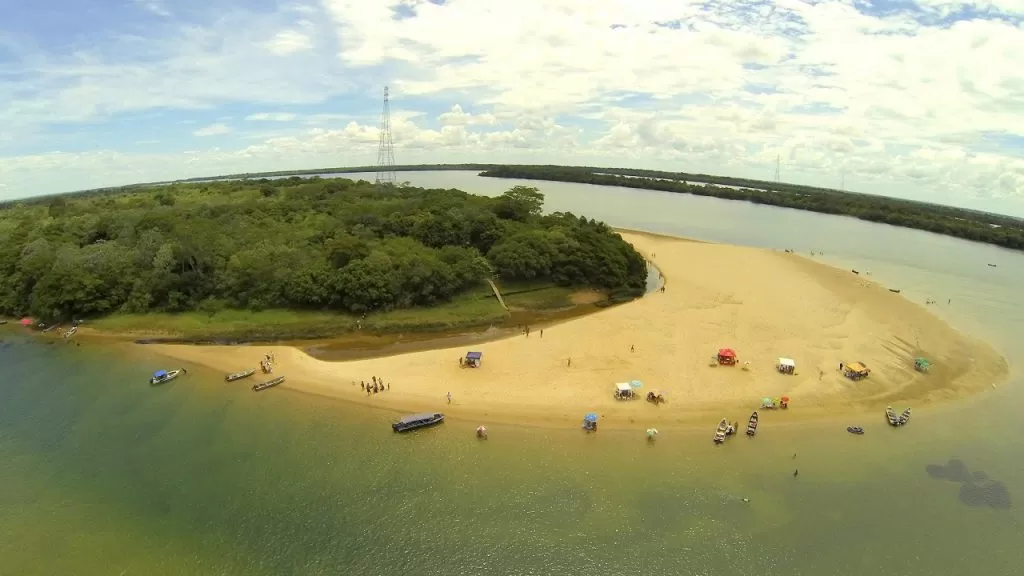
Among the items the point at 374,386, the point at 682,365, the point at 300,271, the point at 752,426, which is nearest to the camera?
the point at 752,426

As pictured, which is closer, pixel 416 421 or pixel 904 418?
pixel 416 421

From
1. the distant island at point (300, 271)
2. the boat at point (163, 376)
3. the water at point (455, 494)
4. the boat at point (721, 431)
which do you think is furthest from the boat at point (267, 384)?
the boat at point (721, 431)

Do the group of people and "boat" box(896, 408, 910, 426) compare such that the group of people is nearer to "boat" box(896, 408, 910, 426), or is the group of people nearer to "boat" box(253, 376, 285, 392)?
"boat" box(253, 376, 285, 392)

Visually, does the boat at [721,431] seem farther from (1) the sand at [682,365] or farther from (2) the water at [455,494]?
(1) the sand at [682,365]

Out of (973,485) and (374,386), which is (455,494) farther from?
(973,485)

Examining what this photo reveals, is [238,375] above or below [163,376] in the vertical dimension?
above

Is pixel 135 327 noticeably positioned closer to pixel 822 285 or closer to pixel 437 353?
pixel 437 353

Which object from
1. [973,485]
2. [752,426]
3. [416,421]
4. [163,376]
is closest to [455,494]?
[416,421]
